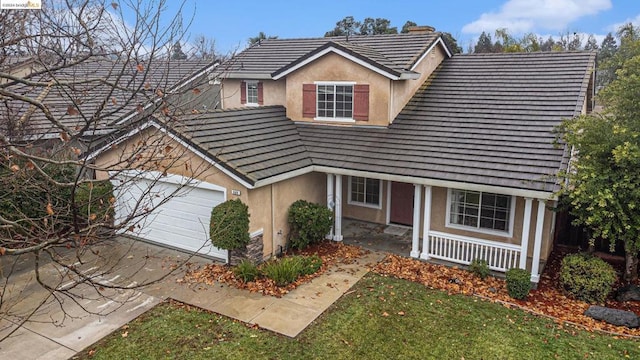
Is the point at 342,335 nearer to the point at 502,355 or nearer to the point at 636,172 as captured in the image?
the point at 502,355

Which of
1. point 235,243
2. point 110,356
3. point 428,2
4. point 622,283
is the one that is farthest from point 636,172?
point 428,2

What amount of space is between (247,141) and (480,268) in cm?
764

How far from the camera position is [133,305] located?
10438 millimetres

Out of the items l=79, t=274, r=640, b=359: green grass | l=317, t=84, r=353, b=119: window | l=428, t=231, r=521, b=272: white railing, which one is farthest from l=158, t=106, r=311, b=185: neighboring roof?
l=428, t=231, r=521, b=272: white railing

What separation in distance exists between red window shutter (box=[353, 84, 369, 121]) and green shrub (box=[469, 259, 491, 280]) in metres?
6.07

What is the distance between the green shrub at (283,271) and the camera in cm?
1142

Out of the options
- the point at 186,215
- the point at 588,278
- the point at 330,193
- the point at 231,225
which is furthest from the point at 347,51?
the point at 588,278

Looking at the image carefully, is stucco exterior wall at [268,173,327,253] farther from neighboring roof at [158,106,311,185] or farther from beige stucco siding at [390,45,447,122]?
beige stucco siding at [390,45,447,122]

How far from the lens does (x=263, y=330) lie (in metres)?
9.44

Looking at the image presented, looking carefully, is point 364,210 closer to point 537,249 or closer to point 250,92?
point 537,249

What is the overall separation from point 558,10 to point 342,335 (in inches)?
2194

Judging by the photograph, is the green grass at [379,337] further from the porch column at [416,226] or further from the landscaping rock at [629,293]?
the porch column at [416,226]

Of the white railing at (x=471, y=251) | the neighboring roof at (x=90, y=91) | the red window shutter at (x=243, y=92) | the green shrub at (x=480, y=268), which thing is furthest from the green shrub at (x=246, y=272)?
the red window shutter at (x=243, y=92)

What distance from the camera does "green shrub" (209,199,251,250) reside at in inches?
467
